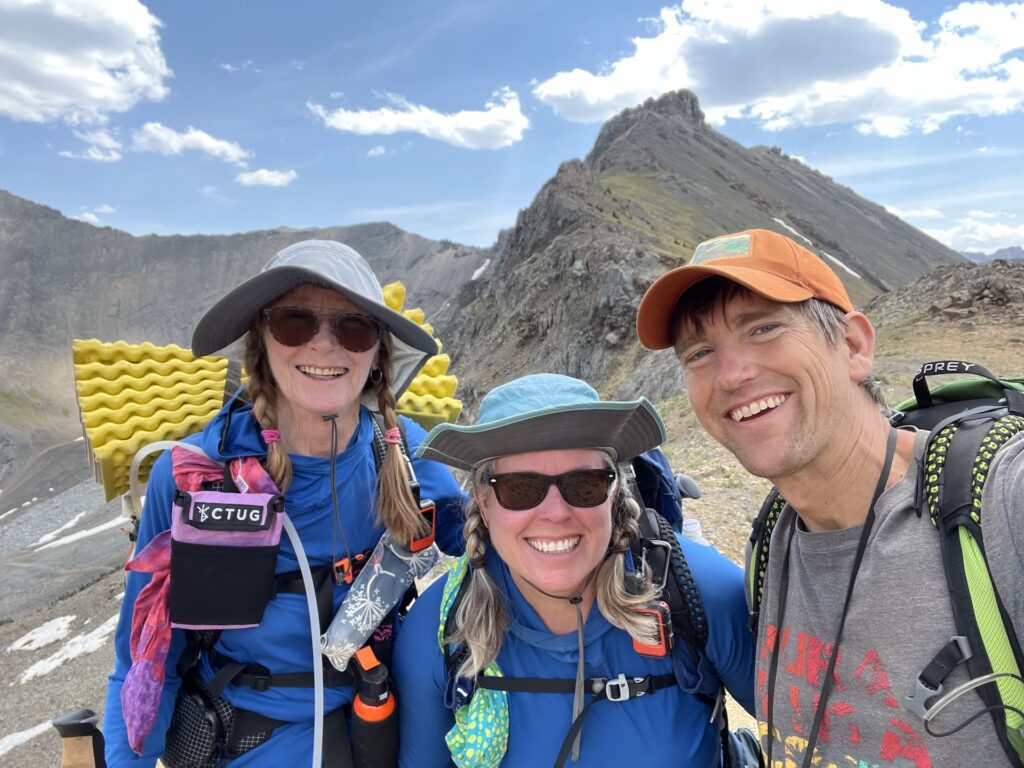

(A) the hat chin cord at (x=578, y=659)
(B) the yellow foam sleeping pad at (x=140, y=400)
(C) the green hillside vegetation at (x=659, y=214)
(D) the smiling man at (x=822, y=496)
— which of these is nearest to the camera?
(D) the smiling man at (x=822, y=496)

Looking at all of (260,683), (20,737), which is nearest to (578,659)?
(260,683)

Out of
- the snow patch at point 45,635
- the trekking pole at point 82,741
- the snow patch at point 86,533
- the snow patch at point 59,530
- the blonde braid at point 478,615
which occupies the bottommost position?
the snow patch at point 59,530

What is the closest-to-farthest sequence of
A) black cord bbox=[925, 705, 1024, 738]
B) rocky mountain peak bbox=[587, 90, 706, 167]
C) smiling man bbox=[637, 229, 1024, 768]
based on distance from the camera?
black cord bbox=[925, 705, 1024, 738] < smiling man bbox=[637, 229, 1024, 768] < rocky mountain peak bbox=[587, 90, 706, 167]

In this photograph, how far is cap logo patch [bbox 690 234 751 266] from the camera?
1809 millimetres

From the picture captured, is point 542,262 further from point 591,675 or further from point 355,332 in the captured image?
point 591,675

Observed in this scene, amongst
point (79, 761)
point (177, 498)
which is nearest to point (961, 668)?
point (177, 498)

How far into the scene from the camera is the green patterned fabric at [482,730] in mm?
1863

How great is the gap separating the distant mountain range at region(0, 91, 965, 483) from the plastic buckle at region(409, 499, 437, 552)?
55.4 ft

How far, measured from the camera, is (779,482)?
1814 mm

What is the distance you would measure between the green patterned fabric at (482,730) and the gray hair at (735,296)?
135 cm

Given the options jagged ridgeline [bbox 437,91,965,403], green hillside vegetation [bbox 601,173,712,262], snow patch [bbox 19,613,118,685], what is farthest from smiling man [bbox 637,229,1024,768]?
green hillside vegetation [bbox 601,173,712,262]

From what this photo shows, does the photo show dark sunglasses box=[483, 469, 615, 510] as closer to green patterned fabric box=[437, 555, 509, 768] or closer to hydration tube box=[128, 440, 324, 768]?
green patterned fabric box=[437, 555, 509, 768]

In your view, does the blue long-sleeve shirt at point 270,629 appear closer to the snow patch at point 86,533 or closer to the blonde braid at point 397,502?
the blonde braid at point 397,502

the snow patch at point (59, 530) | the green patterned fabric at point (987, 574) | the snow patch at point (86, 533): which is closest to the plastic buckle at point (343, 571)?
the green patterned fabric at point (987, 574)
